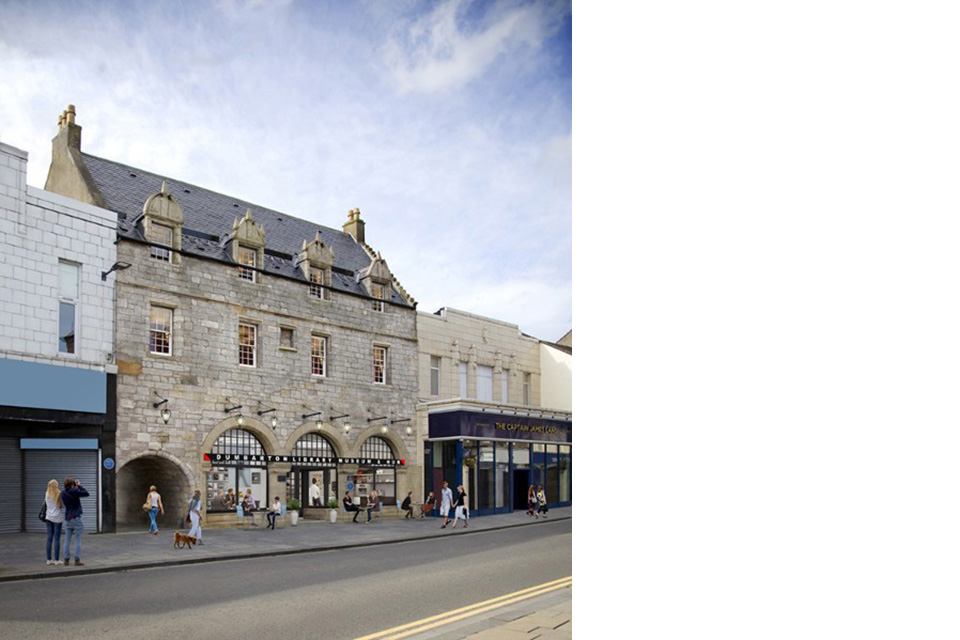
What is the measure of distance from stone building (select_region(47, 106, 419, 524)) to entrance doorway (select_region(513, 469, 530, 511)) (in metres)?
3.00

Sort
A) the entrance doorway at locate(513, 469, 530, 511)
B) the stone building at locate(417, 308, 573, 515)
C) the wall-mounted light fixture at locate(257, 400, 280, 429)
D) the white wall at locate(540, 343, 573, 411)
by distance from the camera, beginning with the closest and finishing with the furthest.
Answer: the wall-mounted light fixture at locate(257, 400, 280, 429) < the stone building at locate(417, 308, 573, 515) < the entrance doorway at locate(513, 469, 530, 511) < the white wall at locate(540, 343, 573, 411)

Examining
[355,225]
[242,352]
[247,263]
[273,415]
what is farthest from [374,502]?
[355,225]

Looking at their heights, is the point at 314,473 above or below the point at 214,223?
below

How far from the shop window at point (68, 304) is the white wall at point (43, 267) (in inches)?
4.8

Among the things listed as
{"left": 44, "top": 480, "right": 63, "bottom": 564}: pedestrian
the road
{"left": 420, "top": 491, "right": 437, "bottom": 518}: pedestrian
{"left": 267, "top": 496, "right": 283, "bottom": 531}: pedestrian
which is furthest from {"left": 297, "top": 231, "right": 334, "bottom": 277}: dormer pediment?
{"left": 44, "top": 480, "right": 63, "bottom": 564}: pedestrian

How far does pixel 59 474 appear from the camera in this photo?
13.3m

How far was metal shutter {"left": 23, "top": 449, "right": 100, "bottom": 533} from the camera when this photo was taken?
11.1 meters

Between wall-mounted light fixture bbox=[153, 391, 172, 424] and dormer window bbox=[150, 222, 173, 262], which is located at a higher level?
dormer window bbox=[150, 222, 173, 262]

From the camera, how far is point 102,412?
14.2m

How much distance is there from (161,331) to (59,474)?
366 centimetres

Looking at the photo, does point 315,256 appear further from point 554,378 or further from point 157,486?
point 554,378

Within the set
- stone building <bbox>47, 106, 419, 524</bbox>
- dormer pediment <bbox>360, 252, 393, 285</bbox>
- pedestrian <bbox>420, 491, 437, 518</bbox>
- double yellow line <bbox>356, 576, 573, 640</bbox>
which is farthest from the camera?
dormer pediment <bbox>360, 252, 393, 285</bbox>

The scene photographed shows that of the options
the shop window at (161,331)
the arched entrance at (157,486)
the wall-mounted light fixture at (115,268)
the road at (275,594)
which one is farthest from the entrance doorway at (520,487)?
the wall-mounted light fixture at (115,268)

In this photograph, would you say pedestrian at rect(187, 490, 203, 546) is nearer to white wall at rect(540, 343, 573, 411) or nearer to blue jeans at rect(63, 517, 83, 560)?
blue jeans at rect(63, 517, 83, 560)
